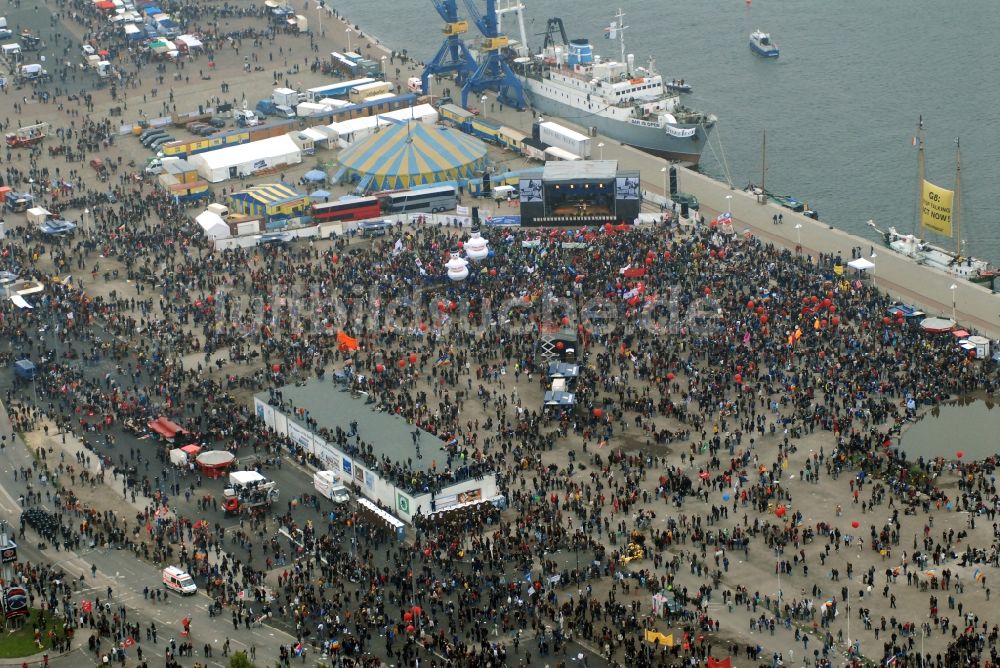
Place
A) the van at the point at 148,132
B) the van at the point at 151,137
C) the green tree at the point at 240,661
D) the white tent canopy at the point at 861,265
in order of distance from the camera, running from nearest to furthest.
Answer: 1. the green tree at the point at 240,661
2. the white tent canopy at the point at 861,265
3. the van at the point at 151,137
4. the van at the point at 148,132

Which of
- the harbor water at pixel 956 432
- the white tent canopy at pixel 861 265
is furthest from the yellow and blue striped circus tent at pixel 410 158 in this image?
the harbor water at pixel 956 432

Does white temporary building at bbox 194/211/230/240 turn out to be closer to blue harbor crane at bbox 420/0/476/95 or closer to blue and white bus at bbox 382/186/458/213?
blue and white bus at bbox 382/186/458/213

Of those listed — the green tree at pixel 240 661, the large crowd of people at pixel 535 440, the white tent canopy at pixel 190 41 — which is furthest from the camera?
the white tent canopy at pixel 190 41

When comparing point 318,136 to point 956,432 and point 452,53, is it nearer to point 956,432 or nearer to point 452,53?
point 452,53

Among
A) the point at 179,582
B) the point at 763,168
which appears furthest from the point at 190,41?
the point at 179,582

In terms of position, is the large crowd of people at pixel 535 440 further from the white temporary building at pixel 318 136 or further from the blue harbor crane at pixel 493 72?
the blue harbor crane at pixel 493 72
